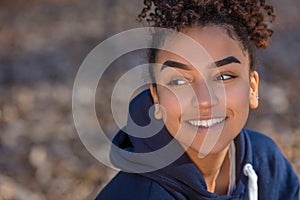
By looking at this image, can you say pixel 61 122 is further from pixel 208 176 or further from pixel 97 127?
pixel 208 176

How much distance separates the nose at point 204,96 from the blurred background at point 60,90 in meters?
1.43

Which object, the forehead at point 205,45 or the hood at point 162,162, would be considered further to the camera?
the hood at point 162,162

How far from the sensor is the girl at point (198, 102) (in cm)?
163

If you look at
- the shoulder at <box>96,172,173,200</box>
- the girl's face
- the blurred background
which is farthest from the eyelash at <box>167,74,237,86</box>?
the blurred background

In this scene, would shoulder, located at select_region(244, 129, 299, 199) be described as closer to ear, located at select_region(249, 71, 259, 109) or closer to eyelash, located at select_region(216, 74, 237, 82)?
ear, located at select_region(249, 71, 259, 109)

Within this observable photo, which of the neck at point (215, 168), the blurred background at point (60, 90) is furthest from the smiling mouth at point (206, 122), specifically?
the blurred background at point (60, 90)

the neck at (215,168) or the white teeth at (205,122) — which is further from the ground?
the white teeth at (205,122)

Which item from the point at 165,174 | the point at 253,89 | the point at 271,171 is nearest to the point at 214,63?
the point at 253,89

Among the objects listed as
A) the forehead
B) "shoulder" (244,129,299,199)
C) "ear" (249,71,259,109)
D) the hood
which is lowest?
"shoulder" (244,129,299,199)

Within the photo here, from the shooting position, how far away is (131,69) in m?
3.93

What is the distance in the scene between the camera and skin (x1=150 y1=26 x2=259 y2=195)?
1617 mm

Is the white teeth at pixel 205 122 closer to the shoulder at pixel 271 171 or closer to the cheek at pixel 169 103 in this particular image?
the cheek at pixel 169 103

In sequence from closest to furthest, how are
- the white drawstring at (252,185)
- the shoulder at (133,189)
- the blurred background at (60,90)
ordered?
the shoulder at (133,189)
the white drawstring at (252,185)
the blurred background at (60,90)

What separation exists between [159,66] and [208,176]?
310mm
